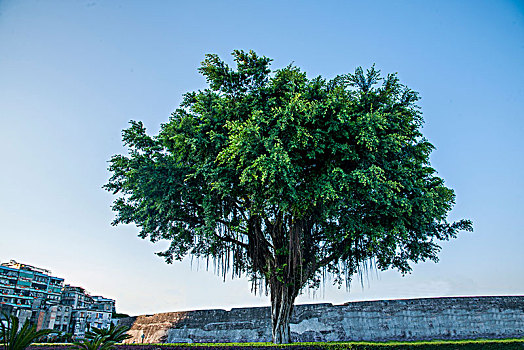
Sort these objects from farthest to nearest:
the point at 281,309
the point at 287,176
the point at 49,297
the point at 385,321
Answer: the point at 49,297, the point at 385,321, the point at 281,309, the point at 287,176

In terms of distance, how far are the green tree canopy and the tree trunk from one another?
33 millimetres

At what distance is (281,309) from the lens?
9.91 m

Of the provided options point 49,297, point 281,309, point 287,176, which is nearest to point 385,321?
point 281,309

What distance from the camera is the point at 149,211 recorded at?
9.23 meters

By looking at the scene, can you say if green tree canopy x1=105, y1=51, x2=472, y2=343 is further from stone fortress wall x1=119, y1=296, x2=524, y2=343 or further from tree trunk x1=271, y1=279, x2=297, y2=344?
stone fortress wall x1=119, y1=296, x2=524, y2=343

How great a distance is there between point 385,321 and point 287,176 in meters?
7.20

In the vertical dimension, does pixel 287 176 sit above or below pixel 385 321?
above

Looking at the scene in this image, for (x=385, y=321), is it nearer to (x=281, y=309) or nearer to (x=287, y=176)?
(x=281, y=309)

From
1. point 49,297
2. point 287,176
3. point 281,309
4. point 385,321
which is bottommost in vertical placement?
point 385,321

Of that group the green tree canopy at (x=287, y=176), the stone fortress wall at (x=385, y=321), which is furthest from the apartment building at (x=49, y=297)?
the green tree canopy at (x=287, y=176)

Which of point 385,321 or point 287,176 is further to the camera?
point 385,321

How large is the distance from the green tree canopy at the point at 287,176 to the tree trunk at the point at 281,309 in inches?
1.3

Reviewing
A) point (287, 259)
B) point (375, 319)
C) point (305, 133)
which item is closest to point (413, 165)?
point (305, 133)

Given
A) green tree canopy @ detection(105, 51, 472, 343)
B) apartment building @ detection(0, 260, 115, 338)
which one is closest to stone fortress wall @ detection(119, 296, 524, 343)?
green tree canopy @ detection(105, 51, 472, 343)
